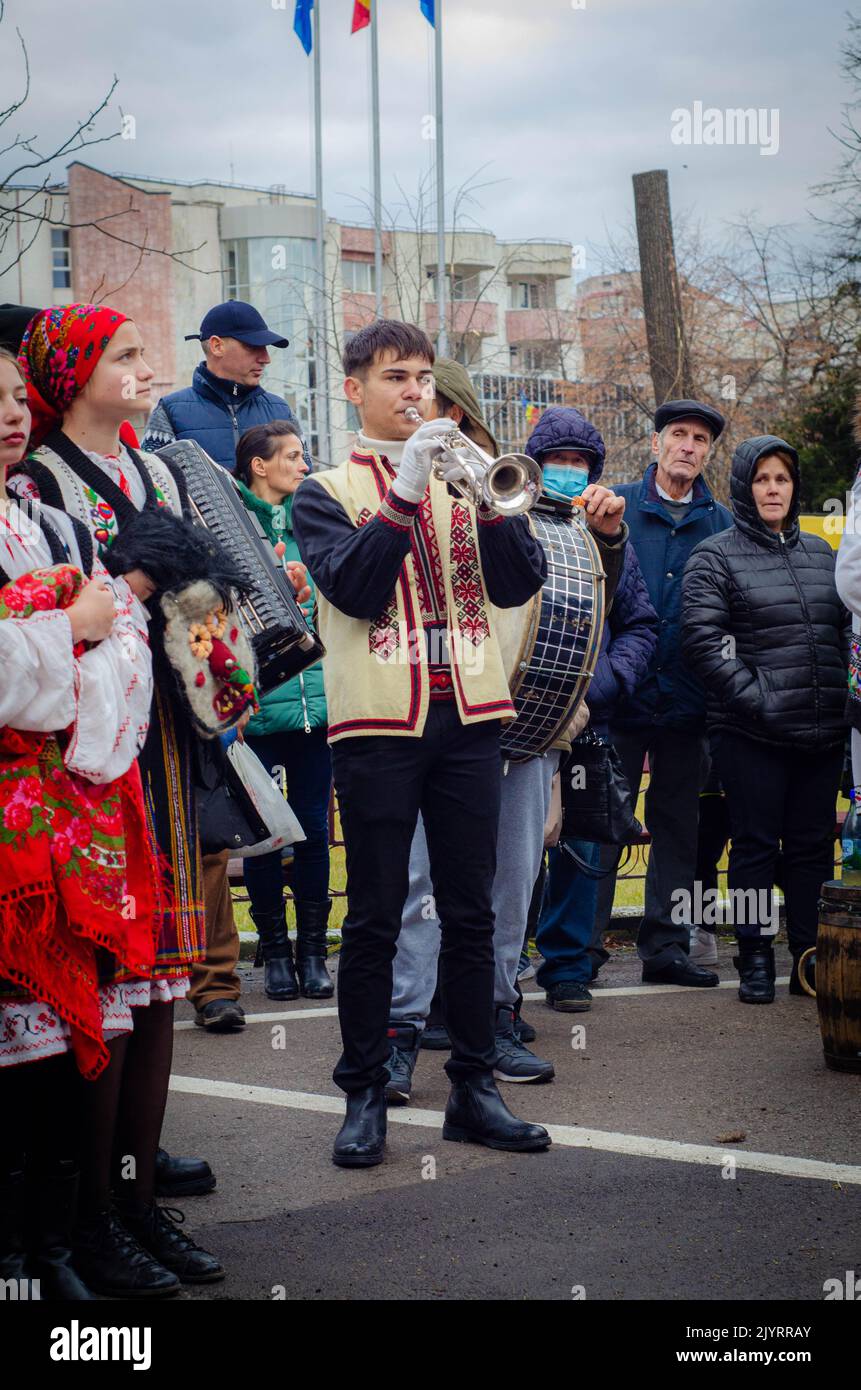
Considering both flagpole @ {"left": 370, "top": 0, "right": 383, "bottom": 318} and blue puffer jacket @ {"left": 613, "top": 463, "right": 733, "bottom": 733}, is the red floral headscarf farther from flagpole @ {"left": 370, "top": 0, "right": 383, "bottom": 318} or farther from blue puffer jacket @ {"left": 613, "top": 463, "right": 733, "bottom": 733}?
flagpole @ {"left": 370, "top": 0, "right": 383, "bottom": 318}

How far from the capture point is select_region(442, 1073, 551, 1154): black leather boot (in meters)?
4.62

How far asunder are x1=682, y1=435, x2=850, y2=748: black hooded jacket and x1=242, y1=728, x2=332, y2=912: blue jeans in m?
1.62

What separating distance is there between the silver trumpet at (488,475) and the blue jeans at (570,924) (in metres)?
2.55

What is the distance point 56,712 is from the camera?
333 cm

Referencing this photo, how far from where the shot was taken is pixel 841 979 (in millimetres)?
5465

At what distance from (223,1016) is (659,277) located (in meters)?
10.5

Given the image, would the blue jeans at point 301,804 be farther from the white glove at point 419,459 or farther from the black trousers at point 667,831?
the white glove at point 419,459

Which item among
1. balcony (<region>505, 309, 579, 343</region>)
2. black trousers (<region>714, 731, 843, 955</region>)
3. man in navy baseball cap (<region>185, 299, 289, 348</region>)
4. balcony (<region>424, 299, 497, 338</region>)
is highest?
balcony (<region>505, 309, 579, 343</region>)

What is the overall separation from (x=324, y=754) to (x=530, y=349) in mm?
39128

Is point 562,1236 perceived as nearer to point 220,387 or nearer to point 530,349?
point 220,387

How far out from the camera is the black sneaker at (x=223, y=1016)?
245 inches

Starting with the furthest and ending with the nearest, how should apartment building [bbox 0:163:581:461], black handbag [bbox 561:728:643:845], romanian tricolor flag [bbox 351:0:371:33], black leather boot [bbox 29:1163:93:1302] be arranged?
apartment building [bbox 0:163:581:461] < romanian tricolor flag [bbox 351:0:371:33] < black handbag [bbox 561:728:643:845] < black leather boot [bbox 29:1163:93:1302]

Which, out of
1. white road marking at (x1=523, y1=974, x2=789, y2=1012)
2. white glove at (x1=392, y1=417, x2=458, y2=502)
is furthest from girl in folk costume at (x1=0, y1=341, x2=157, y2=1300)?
white road marking at (x1=523, y1=974, x2=789, y2=1012)
